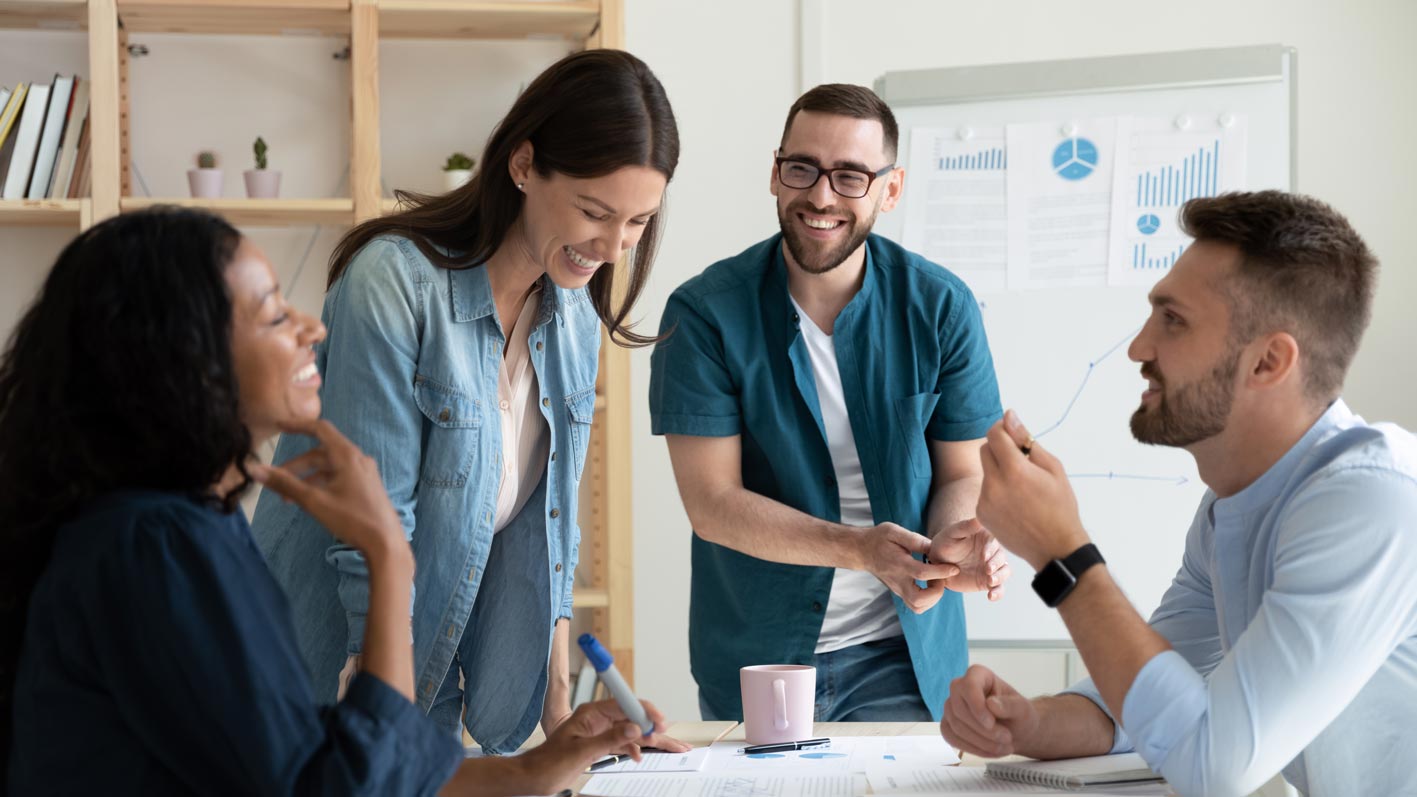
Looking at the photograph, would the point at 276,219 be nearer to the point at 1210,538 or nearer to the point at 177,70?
the point at 177,70

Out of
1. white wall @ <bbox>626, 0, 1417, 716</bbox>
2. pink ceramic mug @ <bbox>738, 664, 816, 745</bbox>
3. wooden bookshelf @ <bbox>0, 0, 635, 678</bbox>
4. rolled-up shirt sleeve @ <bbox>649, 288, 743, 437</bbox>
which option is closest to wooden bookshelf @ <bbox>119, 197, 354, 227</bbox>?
wooden bookshelf @ <bbox>0, 0, 635, 678</bbox>

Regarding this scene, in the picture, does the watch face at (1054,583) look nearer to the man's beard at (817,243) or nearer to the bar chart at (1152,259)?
the man's beard at (817,243)

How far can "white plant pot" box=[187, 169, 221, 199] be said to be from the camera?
3234 millimetres

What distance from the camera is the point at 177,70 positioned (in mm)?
3416

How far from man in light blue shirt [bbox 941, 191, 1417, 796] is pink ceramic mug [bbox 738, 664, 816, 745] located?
185mm

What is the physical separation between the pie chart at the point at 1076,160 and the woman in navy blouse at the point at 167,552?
233 cm

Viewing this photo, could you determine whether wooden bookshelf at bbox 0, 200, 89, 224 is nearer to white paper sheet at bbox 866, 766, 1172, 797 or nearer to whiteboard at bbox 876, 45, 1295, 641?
whiteboard at bbox 876, 45, 1295, 641

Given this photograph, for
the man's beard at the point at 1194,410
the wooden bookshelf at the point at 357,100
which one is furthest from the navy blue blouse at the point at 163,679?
the wooden bookshelf at the point at 357,100

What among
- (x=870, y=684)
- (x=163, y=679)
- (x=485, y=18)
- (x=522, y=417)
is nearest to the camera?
(x=163, y=679)

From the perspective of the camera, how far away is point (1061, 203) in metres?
3.03

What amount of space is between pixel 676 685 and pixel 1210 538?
223 cm

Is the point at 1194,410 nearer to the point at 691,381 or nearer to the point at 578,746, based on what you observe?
the point at 578,746

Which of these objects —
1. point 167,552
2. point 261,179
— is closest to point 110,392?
point 167,552

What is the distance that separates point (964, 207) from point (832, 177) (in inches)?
39.0
